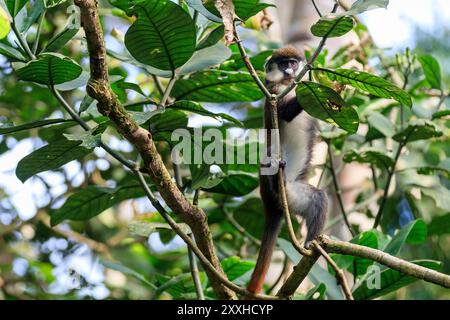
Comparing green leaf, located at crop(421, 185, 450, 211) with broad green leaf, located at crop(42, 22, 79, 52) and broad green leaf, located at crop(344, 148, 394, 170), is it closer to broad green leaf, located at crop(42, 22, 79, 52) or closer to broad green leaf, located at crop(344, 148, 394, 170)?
broad green leaf, located at crop(344, 148, 394, 170)

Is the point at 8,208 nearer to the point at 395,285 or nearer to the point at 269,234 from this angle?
the point at 269,234

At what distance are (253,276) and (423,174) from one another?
114 cm

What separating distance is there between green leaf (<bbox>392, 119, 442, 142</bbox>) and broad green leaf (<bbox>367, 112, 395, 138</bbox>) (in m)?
0.09

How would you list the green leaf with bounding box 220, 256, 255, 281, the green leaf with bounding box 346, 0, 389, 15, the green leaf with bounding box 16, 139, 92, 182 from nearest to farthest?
the green leaf with bounding box 346, 0, 389, 15 < the green leaf with bounding box 16, 139, 92, 182 < the green leaf with bounding box 220, 256, 255, 281

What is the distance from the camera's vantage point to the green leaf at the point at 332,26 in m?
1.74

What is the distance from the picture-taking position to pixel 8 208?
14.6ft

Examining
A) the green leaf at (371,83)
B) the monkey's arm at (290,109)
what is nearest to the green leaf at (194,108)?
the green leaf at (371,83)

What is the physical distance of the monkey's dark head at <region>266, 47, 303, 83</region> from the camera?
3.16 metres

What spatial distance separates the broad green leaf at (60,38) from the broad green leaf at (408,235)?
129 centimetres

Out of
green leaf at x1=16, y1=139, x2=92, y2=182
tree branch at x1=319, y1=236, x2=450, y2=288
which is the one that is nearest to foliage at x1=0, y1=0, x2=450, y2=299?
green leaf at x1=16, y1=139, x2=92, y2=182

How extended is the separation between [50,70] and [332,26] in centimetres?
80

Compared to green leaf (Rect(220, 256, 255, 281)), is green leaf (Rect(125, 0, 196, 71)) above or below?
above

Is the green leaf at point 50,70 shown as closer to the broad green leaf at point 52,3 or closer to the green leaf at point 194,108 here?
the broad green leaf at point 52,3
